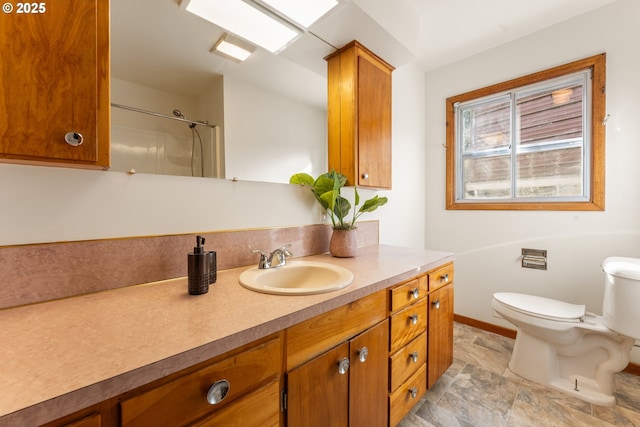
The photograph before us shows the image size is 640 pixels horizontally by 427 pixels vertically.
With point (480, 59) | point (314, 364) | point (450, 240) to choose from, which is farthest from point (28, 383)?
point (480, 59)

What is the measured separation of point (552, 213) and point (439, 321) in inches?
51.3

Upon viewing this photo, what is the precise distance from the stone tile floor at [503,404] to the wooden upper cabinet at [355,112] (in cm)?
130

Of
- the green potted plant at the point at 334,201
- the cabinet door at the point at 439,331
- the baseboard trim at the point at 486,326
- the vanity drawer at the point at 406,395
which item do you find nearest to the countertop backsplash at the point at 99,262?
the green potted plant at the point at 334,201

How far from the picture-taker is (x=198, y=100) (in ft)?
3.44

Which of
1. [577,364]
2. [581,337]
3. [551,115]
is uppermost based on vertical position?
[551,115]

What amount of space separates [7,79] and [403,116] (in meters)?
2.26

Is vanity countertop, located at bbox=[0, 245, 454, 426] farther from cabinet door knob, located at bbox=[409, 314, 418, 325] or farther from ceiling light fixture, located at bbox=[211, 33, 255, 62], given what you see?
ceiling light fixture, located at bbox=[211, 33, 255, 62]

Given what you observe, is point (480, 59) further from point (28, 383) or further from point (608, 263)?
point (28, 383)

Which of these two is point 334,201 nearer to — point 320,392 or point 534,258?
point 320,392

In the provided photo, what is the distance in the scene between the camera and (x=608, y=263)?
1.42 m

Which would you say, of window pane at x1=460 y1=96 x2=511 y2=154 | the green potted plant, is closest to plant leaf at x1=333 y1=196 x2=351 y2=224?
the green potted plant

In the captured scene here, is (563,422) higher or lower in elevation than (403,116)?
lower

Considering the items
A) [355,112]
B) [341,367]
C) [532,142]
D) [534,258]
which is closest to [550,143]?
[532,142]

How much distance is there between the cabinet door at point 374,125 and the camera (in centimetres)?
153
